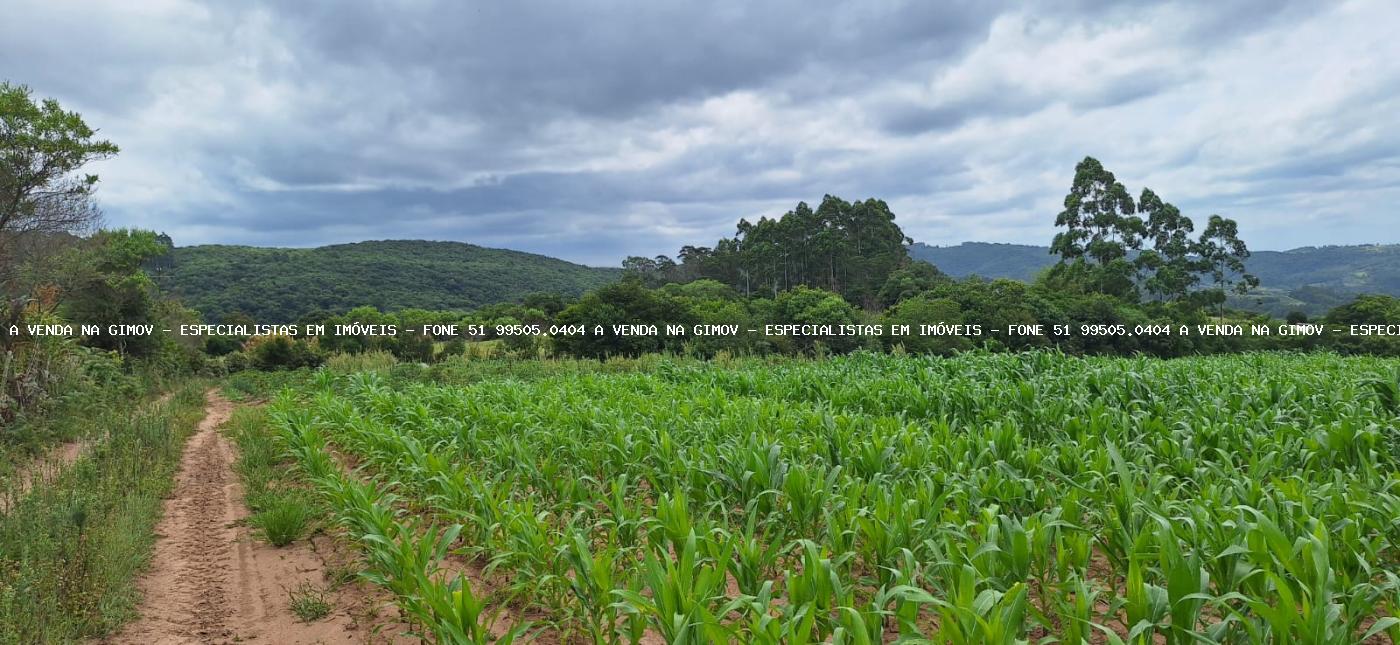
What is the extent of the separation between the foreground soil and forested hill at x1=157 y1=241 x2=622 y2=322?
44.9 m

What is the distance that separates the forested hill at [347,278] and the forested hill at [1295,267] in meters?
44.8

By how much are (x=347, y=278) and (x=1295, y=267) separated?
15972cm

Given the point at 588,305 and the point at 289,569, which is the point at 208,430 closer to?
the point at 289,569

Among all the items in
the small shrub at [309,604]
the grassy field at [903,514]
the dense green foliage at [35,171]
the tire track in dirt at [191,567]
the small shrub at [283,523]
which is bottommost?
the tire track in dirt at [191,567]

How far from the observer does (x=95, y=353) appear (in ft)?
44.6

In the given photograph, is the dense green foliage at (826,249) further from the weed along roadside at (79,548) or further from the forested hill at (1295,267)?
the weed along roadside at (79,548)

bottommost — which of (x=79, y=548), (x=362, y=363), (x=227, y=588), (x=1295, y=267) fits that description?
(x=227, y=588)

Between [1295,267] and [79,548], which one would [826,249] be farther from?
[1295,267]

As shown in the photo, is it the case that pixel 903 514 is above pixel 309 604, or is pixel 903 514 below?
above

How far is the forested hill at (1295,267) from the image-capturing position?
82312 millimetres

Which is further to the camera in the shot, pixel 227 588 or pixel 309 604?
pixel 227 588

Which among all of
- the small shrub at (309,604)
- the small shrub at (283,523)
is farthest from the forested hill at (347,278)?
the small shrub at (309,604)

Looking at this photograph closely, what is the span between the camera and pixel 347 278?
182 feet

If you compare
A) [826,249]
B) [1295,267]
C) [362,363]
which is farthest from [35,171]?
[1295,267]
